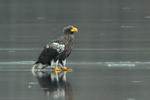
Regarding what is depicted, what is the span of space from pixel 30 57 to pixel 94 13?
10.9 meters

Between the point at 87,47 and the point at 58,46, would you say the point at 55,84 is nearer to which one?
the point at 58,46

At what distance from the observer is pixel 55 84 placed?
862 centimetres

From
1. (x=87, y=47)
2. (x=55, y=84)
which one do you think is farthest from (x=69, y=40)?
(x=87, y=47)

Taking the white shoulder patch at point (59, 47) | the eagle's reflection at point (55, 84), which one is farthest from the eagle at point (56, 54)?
the eagle's reflection at point (55, 84)

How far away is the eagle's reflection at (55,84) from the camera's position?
24.9 ft

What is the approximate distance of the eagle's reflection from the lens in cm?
759

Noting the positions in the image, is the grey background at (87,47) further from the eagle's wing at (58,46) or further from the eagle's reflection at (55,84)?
the eagle's wing at (58,46)

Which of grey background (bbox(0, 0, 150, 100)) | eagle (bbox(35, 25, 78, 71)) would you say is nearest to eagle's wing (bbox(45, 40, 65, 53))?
eagle (bbox(35, 25, 78, 71))

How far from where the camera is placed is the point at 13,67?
10500 mm

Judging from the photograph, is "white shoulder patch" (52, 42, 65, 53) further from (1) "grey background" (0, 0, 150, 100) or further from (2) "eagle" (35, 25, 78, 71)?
(1) "grey background" (0, 0, 150, 100)

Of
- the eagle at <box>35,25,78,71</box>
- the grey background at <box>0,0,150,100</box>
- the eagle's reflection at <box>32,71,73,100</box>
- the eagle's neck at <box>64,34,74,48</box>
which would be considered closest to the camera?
the eagle's reflection at <box>32,71,73,100</box>

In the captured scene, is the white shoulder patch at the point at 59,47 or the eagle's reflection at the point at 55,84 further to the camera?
the white shoulder patch at the point at 59,47

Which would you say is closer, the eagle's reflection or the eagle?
the eagle's reflection

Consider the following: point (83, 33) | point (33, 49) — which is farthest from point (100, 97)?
point (83, 33)
